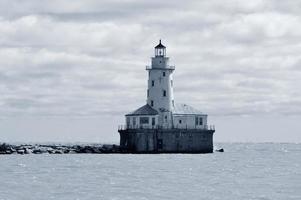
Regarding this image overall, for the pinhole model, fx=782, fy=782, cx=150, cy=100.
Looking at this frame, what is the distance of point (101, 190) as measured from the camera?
61000mm

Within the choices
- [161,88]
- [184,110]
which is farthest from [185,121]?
[161,88]

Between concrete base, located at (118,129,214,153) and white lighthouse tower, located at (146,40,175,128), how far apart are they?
7.39ft

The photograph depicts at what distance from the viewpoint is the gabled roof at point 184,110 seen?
119 m

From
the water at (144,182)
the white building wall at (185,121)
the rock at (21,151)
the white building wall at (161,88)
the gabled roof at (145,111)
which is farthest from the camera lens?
the rock at (21,151)

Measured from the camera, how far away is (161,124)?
382ft

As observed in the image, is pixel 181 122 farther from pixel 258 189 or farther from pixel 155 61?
pixel 258 189

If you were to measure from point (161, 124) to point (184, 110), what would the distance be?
17.3 ft

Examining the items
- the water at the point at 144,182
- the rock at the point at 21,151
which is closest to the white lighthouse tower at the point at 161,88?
the water at the point at 144,182

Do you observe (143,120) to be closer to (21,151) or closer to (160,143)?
(160,143)

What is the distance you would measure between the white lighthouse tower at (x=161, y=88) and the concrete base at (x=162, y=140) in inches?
88.7

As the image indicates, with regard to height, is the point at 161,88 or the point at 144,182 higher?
the point at 161,88

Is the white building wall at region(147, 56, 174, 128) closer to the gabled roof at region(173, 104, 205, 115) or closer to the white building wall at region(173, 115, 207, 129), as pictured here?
the white building wall at region(173, 115, 207, 129)

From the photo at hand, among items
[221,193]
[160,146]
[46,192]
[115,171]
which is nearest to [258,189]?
[221,193]

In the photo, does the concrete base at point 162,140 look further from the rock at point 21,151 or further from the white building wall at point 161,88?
the rock at point 21,151
